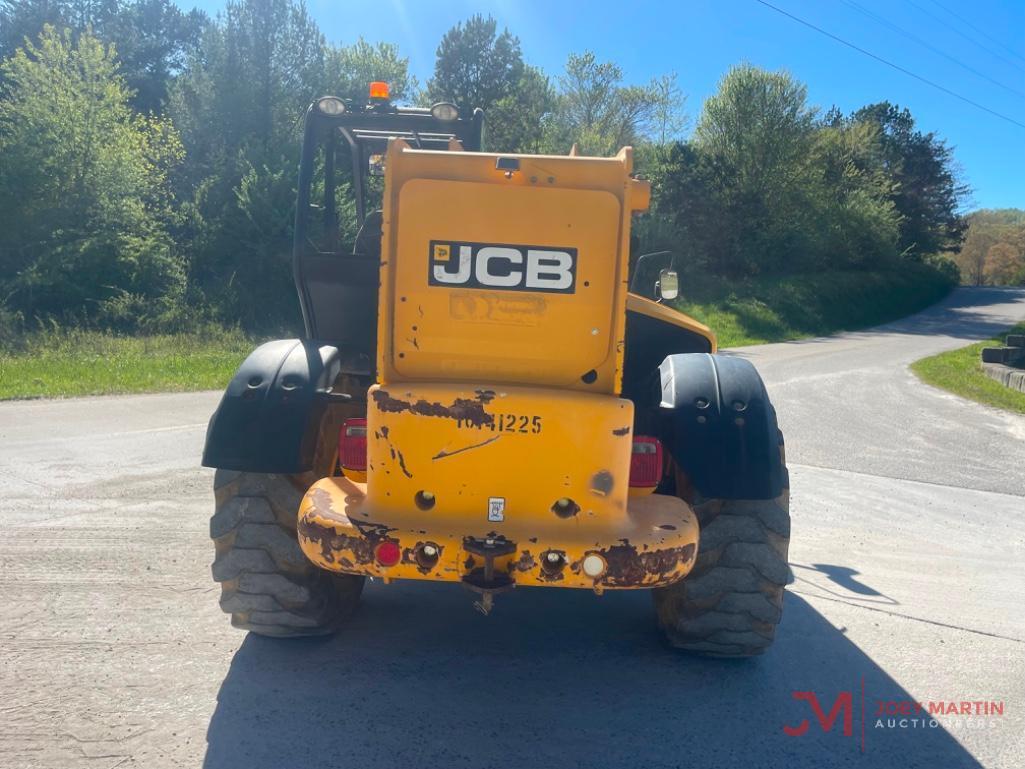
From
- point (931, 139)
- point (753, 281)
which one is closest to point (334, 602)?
point (753, 281)

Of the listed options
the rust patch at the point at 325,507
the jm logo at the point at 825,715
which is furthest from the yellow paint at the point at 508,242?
the jm logo at the point at 825,715

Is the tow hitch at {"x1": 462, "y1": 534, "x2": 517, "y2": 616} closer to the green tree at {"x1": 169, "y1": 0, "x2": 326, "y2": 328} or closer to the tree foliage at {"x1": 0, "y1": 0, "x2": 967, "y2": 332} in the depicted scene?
the tree foliage at {"x1": 0, "y1": 0, "x2": 967, "y2": 332}

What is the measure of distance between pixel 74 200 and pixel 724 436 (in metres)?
24.8

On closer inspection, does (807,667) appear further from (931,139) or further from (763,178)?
(931,139)

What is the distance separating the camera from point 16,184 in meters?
23.1

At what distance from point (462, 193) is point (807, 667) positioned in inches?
103

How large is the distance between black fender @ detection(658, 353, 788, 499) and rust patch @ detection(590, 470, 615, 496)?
456mm

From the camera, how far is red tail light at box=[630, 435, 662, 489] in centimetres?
362

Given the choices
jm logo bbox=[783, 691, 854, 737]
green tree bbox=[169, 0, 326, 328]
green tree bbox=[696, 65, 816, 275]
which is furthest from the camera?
green tree bbox=[696, 65, 816, 275]

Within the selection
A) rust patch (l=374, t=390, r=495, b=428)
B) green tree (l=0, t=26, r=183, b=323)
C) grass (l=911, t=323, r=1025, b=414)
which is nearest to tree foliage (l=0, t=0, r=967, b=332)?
green tree (l=0, t=26, r=183, b=323)

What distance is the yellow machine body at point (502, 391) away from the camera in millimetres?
3197

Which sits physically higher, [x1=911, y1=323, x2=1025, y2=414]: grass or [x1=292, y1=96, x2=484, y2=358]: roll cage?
[x1=292, y1=96, x2=484, y2=358]: roll cage

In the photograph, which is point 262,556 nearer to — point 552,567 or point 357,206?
point 552,567

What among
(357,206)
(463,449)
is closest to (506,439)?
(463,449)
